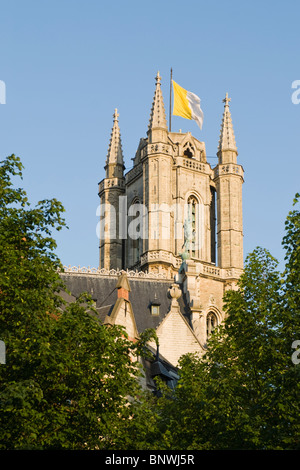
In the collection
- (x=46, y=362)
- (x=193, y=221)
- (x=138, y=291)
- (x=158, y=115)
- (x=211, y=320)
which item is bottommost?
(x=46, y=362)

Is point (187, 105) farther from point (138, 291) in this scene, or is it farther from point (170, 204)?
point (138, 291)

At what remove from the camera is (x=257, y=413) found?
3209 cm

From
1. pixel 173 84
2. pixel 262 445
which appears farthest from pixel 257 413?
pixel 173 84

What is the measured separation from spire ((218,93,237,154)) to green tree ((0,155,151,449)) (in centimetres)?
6155

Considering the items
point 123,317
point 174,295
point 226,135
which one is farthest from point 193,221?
point 123,317

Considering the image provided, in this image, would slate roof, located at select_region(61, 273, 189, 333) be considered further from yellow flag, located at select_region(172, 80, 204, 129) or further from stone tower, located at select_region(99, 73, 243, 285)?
yellow flag, located at select_region(172, 80, 204, 129)

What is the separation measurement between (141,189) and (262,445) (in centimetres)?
6026

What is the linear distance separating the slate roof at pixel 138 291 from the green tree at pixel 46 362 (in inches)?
1177

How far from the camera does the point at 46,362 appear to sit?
28.8 m

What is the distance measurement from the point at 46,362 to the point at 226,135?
2635 inches

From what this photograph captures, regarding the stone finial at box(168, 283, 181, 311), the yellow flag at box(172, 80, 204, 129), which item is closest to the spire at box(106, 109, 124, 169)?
the yellow flag at box(172, 80, 204, 129)

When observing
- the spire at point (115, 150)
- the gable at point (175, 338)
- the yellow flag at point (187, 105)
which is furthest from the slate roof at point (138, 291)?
the spire at point (115, 150)

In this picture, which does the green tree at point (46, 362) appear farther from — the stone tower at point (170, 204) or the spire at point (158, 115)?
Result: the spire at point (158, 115)
